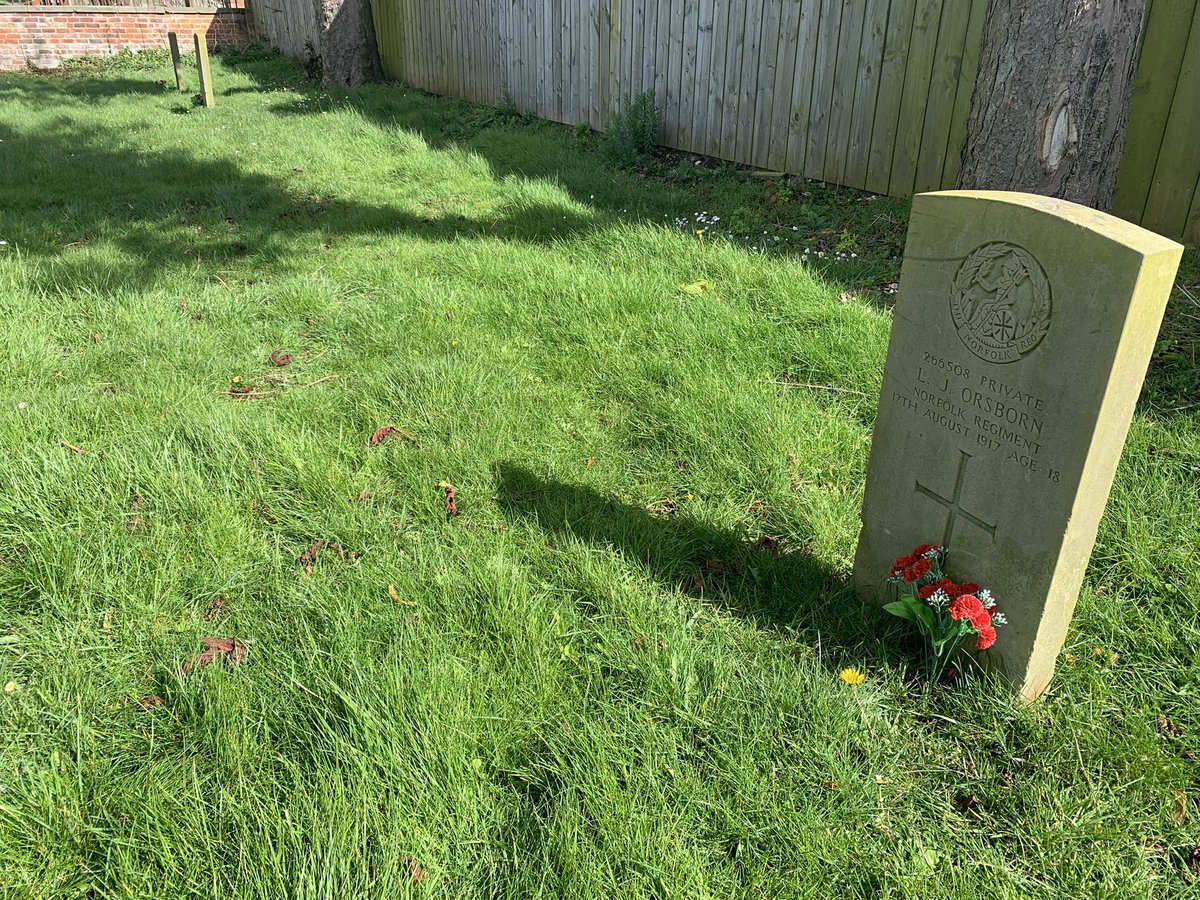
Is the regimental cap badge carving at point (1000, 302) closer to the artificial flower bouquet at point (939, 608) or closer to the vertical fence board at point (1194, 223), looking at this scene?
the artificial flower bouquet at point (939, 608)

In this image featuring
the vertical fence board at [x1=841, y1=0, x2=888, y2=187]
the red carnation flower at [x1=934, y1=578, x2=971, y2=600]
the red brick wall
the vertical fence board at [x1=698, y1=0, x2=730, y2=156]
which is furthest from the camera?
the red brick wall

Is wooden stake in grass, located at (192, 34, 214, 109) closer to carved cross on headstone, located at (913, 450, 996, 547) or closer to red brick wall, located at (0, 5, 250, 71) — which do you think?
red brick wall, located at (0, 5, 250, 71)

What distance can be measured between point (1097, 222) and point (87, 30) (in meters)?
20.6

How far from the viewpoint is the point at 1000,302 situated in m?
1.97

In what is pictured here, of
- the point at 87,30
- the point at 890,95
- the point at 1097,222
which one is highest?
the point at 87,30

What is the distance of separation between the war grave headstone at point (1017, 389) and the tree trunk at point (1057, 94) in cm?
290

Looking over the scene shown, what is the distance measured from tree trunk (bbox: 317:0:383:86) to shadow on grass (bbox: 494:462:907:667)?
1195cm

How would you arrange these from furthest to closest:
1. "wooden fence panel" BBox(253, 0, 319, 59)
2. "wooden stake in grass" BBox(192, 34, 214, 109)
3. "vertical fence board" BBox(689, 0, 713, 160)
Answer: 1. "wooden fence panel" BBox(253, 0, 319, 59)
2. "wooden stake in grass" BBox(192, 34, 214, 109)
3. "vertical fence board" BBox(689, 0, 713, 160)

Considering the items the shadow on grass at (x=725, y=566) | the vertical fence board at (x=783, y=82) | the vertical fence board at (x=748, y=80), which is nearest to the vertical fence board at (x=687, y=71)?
the vertical fence board at (x=748, y=80)

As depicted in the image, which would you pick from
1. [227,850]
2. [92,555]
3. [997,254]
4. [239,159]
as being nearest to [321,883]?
[227,850]

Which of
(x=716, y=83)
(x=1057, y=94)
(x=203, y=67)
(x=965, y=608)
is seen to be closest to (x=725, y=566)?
(x=965, y=608)

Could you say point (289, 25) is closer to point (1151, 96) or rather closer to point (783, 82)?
point (783, 82)

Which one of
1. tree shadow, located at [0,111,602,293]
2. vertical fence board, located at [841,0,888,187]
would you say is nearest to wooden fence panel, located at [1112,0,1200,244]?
vertical fence board, located at [841,0,888,187]

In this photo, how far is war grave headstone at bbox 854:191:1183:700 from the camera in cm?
176
